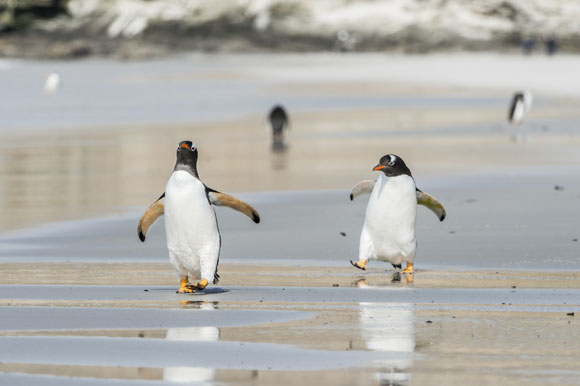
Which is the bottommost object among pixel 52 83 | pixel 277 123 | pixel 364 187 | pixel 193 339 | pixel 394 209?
pixel 193 339

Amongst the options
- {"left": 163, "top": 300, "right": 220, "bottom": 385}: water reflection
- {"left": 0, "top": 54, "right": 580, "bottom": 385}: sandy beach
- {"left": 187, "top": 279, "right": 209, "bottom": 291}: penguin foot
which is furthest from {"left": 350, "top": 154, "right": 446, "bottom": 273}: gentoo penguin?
{"left": 163, "top": 300, "right": 220, "bottom": 385}: water reflection

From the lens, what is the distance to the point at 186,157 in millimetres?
7613

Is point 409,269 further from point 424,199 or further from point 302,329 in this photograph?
point 302,329

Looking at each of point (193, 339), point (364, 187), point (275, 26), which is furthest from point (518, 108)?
point (275, 26)

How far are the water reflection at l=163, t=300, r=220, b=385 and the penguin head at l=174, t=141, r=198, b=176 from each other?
873 mm

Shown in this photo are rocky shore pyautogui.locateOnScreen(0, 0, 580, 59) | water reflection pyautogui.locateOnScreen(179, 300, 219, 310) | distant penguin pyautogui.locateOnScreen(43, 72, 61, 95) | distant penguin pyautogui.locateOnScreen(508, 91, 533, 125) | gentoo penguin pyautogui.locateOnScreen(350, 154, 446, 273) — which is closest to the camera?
water reflection pyautogui.locateOnScreen(179, 300, 219, 310)

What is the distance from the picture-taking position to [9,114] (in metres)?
28.5

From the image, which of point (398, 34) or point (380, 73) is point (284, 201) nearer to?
point (380, 73)

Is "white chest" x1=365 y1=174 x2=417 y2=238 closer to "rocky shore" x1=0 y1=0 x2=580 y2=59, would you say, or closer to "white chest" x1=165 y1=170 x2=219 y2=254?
"white chest" x1=165 y1=170 x2=219 y2=254

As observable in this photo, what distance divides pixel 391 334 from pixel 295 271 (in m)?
2.30

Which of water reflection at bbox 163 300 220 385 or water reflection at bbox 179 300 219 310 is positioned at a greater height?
water reflection at bbox 179 300 219 310

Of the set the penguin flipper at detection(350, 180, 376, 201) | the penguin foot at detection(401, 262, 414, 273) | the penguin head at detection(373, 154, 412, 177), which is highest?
the penguin head at detection(373, 154, 412, 177)

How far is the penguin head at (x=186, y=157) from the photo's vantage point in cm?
759

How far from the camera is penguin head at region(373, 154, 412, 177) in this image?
8336mm
